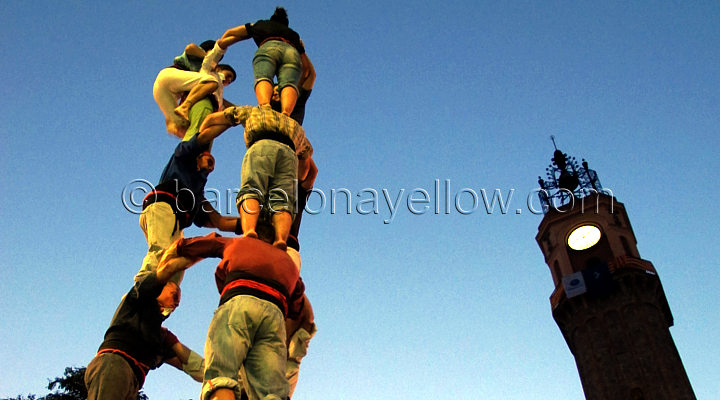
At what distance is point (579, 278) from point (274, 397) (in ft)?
161

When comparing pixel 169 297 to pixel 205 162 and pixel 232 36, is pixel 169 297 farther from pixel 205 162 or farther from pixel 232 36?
pixel 232 36

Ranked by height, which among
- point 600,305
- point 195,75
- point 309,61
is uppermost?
point 600,305

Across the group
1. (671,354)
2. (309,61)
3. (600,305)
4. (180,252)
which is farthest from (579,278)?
(180,252)

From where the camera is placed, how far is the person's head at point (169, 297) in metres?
6.38

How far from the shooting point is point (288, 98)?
26.4ft

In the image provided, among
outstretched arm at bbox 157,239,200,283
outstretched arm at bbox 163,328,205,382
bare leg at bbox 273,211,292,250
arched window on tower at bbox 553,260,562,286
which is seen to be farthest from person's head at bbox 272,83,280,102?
arched window on tower at bbox 553,260,562,286

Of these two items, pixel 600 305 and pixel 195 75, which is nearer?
pixel 195 75

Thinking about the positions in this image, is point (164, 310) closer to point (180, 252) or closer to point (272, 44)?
point (180, 252)

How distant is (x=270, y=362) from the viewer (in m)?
5.09

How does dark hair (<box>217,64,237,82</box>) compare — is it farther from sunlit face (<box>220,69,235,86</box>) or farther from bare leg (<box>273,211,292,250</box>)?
bare leg (<box>273,211,292,250</box>)

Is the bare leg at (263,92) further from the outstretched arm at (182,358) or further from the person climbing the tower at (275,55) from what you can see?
the outstretched arm at (182,358)

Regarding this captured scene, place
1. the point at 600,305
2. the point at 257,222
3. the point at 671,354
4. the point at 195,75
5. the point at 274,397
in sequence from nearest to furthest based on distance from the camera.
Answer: the point at 274,397 → the point at 257,222 → the point at 195,75 → the point at 671,354 → the point at 600,305

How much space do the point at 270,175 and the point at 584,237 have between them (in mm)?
49443

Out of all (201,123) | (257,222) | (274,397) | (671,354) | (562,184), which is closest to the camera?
(274,397)
